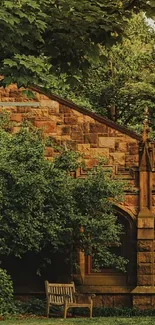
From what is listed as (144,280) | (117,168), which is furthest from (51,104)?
(144,280)

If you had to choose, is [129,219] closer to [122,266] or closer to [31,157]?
[122,266]

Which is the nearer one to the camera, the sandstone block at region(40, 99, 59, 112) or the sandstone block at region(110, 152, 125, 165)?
the sandstone block at region(110, 152, 125, 165)

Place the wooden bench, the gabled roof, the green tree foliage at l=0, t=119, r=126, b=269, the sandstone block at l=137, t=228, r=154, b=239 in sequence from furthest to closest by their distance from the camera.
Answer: the gabled roof < the sandstone block at l=137, t=228, r=154, b=239 < the green tree foliage at l=0, t=119, r=126, b=269 < the wooden bench

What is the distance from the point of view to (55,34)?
34.7ft

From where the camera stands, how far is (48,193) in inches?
955

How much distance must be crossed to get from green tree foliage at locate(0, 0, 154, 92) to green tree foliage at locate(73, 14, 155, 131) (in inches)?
1189

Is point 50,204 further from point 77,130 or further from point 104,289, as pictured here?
point 77,130

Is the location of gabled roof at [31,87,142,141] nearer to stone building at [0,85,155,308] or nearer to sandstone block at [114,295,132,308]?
stone building at [0,85,155,308]

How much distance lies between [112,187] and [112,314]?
11.5 ft

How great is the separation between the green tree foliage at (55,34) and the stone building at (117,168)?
15.8 metres

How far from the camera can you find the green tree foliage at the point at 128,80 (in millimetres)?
41688

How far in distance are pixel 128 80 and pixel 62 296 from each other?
64.9ft

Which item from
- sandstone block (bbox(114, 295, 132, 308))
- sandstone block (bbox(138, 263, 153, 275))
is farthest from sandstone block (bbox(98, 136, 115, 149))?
sandstone block (bbox(114, 295, 132, 308))

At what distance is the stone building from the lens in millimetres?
26625
